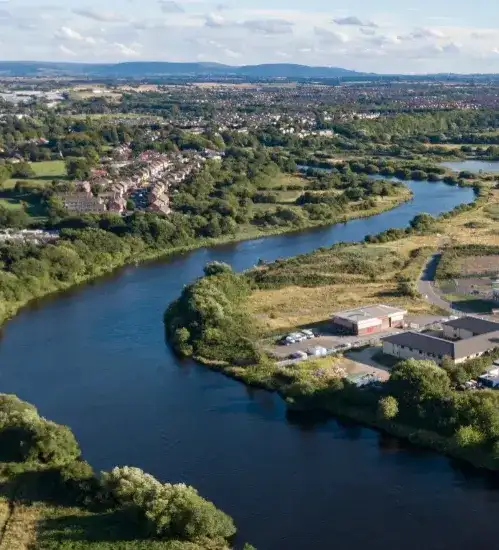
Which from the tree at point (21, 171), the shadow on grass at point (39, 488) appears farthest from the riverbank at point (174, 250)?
the tree at point (21, 171)

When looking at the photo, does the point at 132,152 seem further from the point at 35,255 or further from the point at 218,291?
the point at 218,291

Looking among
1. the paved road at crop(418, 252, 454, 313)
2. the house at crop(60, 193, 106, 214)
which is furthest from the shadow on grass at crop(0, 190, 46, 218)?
the paved road at crop(418, 252, 454, 313)

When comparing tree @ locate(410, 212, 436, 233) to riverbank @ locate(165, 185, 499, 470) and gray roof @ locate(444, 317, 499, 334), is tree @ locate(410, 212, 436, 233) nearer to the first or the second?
riverbank @ locate(165, 185, 499, 470)

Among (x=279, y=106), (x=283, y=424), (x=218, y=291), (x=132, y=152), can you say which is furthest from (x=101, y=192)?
(x=279, y=106)

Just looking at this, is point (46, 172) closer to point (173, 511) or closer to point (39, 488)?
point (39, 488)

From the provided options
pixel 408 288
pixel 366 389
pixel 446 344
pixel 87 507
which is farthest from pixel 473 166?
pixel 87 507

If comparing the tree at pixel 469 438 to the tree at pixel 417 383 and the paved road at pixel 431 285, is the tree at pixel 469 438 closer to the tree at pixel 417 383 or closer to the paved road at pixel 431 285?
the tree at pixel 417 383

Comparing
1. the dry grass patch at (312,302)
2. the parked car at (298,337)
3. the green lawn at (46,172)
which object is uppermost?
the green lawn at (46,172)
